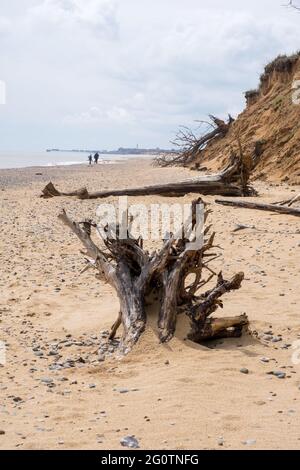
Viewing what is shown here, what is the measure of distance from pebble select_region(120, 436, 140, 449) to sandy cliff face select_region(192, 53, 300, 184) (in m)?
16.2

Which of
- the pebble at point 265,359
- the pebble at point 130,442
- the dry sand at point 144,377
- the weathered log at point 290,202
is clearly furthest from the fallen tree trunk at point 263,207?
the pebble at point 130,442

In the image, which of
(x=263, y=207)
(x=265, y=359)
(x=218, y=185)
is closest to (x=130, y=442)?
(x=265, y=359)

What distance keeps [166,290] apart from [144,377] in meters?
1.14

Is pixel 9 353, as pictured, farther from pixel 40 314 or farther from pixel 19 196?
pixel 19 196

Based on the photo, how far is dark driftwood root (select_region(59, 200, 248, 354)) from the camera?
5.83 metres

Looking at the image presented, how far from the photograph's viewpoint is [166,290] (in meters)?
5.97

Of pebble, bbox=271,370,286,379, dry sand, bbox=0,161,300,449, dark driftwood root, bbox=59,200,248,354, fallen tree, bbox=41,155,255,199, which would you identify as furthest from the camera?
fallen tree, bbox=41,155,255,199

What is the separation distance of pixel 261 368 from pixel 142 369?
3.41 feet

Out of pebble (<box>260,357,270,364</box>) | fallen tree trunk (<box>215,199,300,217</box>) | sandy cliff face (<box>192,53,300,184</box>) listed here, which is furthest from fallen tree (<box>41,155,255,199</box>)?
pebble (<box>260,357,270,364</box>)

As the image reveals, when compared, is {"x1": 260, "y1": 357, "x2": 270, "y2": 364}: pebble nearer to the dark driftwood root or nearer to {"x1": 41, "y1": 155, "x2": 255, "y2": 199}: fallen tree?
the dark driftwood root

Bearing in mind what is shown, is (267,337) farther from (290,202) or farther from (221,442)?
(290,202)

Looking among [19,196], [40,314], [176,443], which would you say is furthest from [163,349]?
[19,196]

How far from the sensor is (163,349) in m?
5.56

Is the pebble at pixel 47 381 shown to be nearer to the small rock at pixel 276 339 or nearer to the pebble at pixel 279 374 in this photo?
the pebble at pixel 279 374
